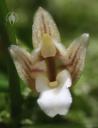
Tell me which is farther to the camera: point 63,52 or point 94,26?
point 94,26

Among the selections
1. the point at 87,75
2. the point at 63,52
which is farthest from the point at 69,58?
the point at 87,75

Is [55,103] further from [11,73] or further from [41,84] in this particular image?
[11,73]

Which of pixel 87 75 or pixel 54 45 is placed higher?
pixel 87 75

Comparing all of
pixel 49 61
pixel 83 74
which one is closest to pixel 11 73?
pixel 49 61

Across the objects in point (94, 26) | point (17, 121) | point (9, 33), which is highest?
point (94, 26)

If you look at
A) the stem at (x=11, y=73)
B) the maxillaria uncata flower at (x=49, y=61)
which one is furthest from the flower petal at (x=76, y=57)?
the stem at (x=11, y=73)

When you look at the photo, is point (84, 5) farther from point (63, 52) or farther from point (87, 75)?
point (63, 52)

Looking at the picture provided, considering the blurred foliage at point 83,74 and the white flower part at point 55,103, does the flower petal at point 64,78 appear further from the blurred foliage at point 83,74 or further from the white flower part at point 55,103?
the blurred foliage at point 83,74

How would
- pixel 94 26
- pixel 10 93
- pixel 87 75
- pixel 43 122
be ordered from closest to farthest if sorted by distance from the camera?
pixel 10 93
pixel 43 122
pixel 87 75
pixel 94 26

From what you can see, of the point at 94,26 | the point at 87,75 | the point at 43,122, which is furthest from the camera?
the point at 94,26

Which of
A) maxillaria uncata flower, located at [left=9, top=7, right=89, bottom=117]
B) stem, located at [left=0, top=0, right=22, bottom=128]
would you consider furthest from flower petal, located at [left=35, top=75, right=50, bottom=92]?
stem, located at [left=0, top=0, right=22, bottom=128]

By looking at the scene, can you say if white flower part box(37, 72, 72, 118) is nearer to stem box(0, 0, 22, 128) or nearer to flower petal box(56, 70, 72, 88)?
flower petal box(56, 70, 72, 88)
